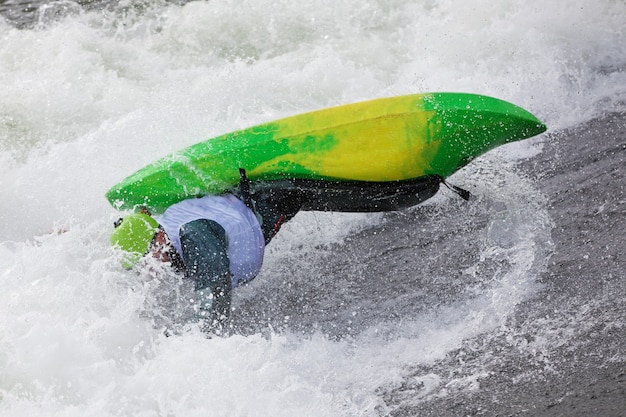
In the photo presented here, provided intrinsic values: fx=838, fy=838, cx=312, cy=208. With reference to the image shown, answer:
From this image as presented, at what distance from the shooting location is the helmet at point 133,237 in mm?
4301

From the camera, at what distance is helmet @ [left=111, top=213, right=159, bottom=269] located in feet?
14.1

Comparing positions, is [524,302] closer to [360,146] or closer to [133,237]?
[360,146]

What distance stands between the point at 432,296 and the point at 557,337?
3.05 ft

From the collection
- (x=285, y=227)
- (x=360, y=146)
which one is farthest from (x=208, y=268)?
(x=285, y=227)

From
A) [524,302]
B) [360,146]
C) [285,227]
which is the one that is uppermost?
[360,146]

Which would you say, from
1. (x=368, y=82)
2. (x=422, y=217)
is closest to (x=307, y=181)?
(x=422, y=217)

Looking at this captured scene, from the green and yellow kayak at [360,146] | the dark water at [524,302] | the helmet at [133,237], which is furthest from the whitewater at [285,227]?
the green and yellow kayak at [360,146]

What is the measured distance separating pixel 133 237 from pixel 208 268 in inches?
17.9

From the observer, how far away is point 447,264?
499cm

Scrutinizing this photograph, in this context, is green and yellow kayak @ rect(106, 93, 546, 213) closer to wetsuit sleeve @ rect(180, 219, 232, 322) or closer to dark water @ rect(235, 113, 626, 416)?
wetsuit sleeve @ rect(180, 219, 232, 322)

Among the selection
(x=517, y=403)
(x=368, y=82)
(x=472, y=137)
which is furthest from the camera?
(x=368, y=82)

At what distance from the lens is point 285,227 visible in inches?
225

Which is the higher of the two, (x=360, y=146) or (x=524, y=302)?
(x=360, y=146)

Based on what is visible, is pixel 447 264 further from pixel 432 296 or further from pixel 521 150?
pixel 521 150
